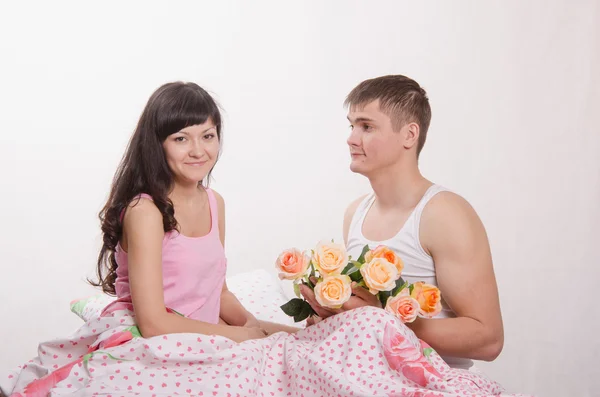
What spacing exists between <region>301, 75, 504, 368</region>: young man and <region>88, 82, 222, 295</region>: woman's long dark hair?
2.09ft

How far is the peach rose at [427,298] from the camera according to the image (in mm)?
2822

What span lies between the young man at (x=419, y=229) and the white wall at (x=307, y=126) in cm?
183

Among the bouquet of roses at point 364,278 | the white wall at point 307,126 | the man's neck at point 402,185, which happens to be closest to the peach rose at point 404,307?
the bouquet of roses at point 364,278

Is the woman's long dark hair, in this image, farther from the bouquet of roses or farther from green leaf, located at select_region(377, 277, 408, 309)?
green leaf, located at select_region(377, 277, 408, 309)

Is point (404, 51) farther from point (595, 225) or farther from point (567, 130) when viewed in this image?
point (595, 225)

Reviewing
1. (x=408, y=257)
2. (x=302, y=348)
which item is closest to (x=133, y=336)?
(x=302, y=348)

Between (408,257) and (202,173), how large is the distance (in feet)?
2.84

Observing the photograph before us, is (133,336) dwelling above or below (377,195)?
below

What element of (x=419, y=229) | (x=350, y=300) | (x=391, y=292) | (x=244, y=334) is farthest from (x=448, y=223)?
(x=244, y=334)

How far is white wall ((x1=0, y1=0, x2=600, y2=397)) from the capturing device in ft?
16.6

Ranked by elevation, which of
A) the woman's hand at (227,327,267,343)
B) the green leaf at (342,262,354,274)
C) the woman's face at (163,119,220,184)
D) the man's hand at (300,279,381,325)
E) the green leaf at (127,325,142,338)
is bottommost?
the woman's hand at (227,327,267,343)

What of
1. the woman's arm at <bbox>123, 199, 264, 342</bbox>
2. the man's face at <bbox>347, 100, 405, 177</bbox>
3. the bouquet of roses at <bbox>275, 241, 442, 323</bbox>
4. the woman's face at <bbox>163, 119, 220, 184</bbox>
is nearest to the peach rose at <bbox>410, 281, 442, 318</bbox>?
the bouquet of roses at <bbox>275, 241, 442, 323</bbox>

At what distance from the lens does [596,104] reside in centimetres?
501

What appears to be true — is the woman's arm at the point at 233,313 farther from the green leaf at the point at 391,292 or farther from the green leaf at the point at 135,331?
the green leaf at the point at 391,292
